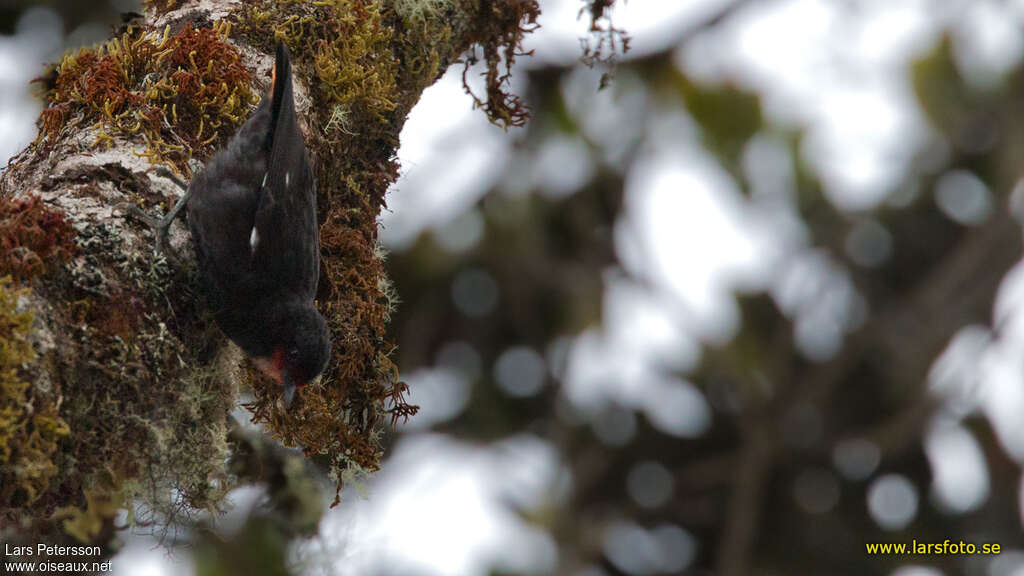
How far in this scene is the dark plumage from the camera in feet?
13.5

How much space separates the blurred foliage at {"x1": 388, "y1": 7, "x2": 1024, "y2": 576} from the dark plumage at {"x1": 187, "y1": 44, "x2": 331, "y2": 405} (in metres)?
4.51

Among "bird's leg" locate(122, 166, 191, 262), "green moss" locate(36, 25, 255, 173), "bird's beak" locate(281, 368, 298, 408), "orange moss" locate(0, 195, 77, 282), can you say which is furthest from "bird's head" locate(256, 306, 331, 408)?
"orange moss" locate(0, 195, 77, 282)

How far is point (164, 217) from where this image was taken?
388 centimetres

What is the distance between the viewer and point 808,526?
1226 cm

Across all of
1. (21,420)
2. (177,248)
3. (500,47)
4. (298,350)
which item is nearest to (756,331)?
(500,47)

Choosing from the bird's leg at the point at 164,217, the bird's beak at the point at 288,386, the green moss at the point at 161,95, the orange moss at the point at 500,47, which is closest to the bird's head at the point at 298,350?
the bird's beak at the point at 288,386

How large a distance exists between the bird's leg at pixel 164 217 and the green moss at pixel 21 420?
2.10ft

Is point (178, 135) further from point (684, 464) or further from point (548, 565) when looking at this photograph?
point (684, 464)

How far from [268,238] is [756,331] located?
312 inches

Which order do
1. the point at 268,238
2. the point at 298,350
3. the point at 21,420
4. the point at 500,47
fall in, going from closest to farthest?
the point at 21,420
the point at 298,350
the point at 268,238
the point at 500,47

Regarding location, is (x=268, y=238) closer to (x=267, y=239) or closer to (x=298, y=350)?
(x=267, y=239)

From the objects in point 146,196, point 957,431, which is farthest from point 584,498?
point 146,196

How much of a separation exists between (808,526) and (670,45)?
7159 millimetres

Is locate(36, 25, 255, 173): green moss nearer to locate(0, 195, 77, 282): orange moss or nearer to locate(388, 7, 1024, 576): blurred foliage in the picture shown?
locate(0, 195, 77, 282): orange moss
